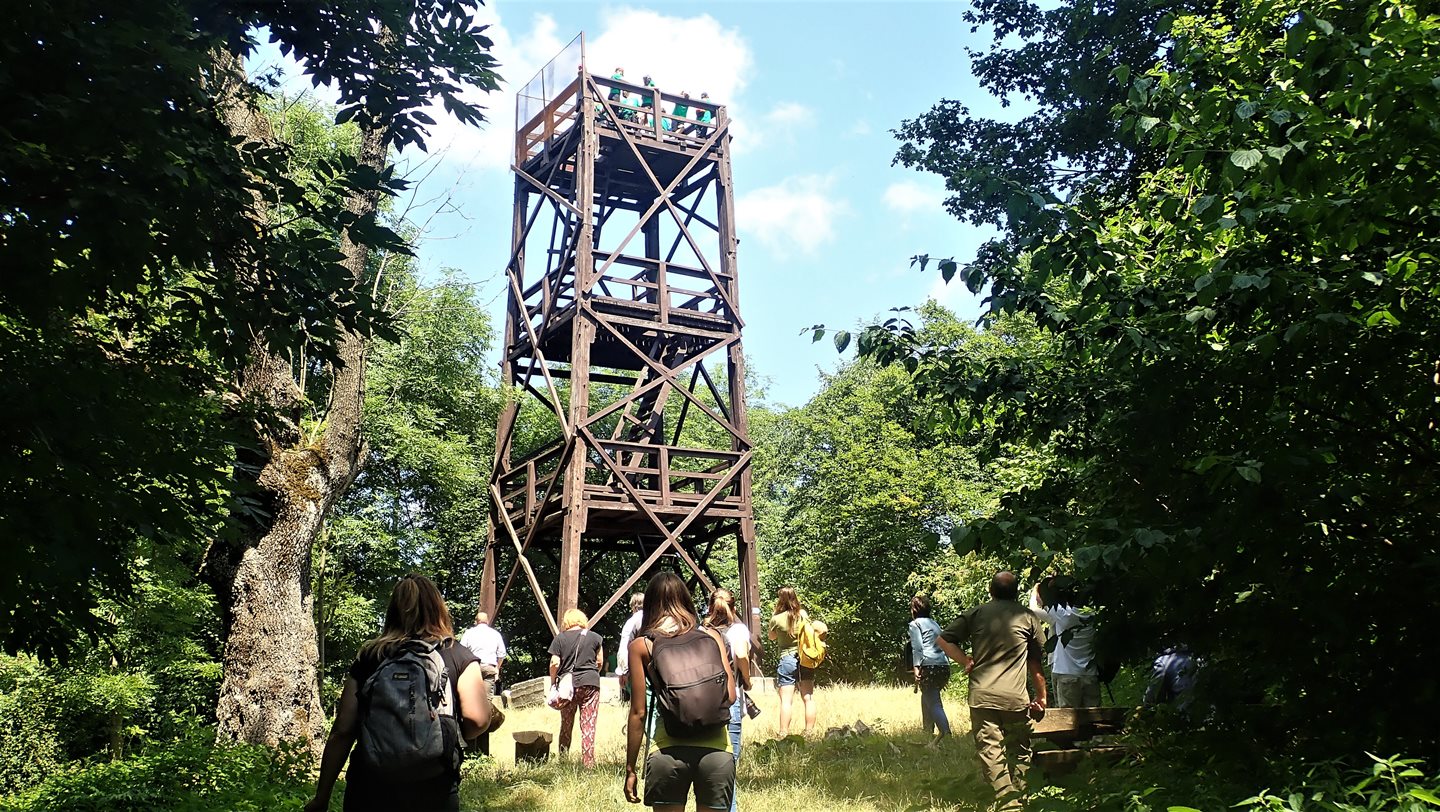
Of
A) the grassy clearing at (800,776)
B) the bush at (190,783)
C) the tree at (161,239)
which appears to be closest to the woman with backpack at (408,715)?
the tree at (161,239)

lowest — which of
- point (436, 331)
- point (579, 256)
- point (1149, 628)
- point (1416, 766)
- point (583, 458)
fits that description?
point (1416, 766)

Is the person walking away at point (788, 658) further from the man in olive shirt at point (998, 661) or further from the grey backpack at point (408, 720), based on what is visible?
the grey backpack at point (408, 720)

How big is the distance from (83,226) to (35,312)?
526 mm

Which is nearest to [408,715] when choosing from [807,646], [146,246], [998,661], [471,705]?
[471,705]

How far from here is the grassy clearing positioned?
738cm

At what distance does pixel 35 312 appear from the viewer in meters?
4.53

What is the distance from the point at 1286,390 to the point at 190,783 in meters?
6.67

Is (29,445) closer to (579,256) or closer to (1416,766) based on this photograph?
(1416,766)

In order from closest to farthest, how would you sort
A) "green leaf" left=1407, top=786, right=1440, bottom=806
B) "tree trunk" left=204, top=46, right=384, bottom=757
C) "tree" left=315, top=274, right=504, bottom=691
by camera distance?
"green leaf" left=1407, top=786, right=1440, bottom=806 < "tree trunk" left=204, top=46, right=384, bottom=757 < "tree" left=315, top=274, right=504, bottom=691

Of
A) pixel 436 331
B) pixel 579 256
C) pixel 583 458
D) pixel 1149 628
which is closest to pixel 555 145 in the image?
pixel 579 256

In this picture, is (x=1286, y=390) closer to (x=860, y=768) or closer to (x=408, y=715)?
(x=408, y=715)

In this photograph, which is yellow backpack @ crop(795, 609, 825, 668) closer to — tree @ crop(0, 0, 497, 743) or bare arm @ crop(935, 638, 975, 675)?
bare arm @ crop(935, 638, 975, 675)

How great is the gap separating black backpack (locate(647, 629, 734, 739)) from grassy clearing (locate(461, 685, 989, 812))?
1375 millimetres

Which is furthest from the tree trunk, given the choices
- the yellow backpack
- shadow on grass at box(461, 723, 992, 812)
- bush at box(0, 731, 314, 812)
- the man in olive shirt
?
the man in olive shirt
